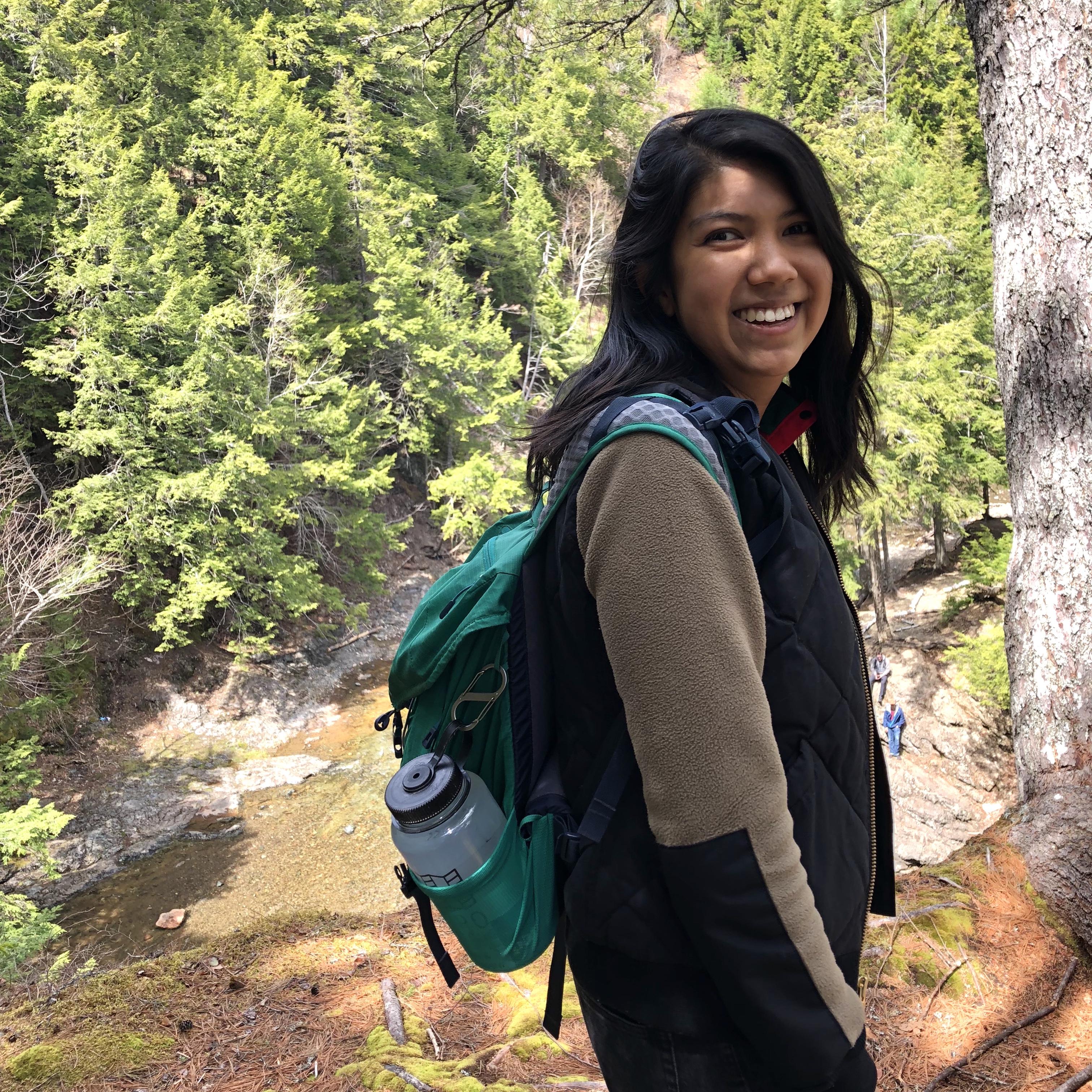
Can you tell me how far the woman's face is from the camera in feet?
3.55

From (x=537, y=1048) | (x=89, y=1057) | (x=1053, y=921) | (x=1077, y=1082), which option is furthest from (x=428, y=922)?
(x=89, y=1057)

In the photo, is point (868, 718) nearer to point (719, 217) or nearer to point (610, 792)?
point (610, 792)

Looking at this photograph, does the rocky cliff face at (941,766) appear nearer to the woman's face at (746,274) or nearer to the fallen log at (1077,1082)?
the fallen log at (1077,1082)

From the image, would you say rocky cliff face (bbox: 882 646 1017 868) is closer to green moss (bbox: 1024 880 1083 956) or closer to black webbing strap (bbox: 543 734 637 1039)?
green moss (bbox: 1024 880 1083 956)

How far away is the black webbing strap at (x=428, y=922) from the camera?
1.13 m

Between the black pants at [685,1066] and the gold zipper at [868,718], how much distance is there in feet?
0.50

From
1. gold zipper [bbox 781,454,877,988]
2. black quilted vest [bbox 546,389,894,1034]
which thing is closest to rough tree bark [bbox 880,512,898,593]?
gold zipper [bbox 781,454,877,988]

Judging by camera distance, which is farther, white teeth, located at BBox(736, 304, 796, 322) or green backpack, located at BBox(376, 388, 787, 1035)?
white teeth, located at BBox(736, 304, 796, 322)

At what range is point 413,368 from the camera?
2044 cm

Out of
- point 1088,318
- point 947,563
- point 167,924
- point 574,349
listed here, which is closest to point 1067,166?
point 1088,318

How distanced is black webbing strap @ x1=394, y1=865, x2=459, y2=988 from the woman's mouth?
36.2 inches

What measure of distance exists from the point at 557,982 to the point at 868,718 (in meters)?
0.56

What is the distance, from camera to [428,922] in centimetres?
117

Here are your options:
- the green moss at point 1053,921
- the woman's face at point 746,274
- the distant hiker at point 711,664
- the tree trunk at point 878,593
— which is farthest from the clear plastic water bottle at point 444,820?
the tree trunk at point 878,593
